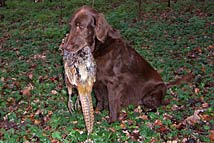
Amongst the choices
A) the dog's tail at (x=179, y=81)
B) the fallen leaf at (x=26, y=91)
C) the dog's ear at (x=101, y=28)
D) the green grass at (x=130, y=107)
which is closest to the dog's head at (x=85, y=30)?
the dog's ear at (x=101, y=28)

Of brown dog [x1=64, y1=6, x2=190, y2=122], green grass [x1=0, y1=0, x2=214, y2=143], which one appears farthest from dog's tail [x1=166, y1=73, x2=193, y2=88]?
brown dog [x1=64, y1=6, x2=190, y2=122]

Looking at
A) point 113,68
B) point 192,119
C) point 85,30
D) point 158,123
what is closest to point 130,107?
point 158,123

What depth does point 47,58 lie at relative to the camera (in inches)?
320

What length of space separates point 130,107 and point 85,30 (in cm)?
155

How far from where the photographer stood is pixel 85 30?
3.84 metres

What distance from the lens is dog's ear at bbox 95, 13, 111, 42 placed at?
397 cm

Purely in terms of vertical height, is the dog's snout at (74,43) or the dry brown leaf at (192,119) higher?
the dog's snout at (74,43)

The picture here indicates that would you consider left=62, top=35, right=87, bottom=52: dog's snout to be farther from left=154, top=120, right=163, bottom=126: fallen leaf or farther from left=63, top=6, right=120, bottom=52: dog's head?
left=154, top=120, right=163, bottom=126: fallen leaf

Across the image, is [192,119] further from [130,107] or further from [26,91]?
[26,91]

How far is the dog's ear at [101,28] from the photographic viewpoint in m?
3.97

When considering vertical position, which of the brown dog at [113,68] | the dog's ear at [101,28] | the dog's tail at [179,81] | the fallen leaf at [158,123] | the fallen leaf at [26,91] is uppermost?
the dog's ear at [101,28]

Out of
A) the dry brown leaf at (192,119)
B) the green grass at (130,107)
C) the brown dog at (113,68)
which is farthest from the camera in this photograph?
the dry brown leaf at (192,119)

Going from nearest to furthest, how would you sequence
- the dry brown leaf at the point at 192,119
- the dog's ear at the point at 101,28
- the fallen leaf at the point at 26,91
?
the dog's ear at the point at 101,28
the dry brown leaf at the point at 192,119
the fallen leaf at the point at 26,91

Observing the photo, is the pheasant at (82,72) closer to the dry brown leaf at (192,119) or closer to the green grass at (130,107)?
the green grass at (130,107)
